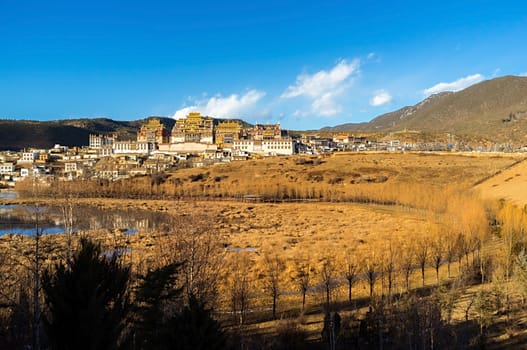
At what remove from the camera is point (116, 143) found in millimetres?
122875

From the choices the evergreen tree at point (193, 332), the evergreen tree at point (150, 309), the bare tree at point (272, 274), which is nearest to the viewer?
the evergreen tree at point (193, 332)

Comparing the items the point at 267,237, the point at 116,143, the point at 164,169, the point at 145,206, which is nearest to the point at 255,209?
the point at 145,206

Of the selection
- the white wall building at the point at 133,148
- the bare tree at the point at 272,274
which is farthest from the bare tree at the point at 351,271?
the white wall building at the point at 133,148

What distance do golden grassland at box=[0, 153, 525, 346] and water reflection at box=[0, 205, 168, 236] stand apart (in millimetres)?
3439

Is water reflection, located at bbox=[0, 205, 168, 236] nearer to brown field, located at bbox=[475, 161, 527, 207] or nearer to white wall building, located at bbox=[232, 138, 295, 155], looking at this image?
brown field, located at bbox=[475, 161, 527, 207]

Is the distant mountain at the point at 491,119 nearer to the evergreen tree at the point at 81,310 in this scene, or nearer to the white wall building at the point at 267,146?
the white wall building at the point at 267,146

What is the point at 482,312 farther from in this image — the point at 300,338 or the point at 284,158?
the point at 284,158

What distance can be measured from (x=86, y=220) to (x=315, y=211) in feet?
89.3

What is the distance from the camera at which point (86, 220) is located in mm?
47500

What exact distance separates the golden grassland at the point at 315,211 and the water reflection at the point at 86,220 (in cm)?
344

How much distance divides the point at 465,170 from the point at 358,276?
56895 millimetres

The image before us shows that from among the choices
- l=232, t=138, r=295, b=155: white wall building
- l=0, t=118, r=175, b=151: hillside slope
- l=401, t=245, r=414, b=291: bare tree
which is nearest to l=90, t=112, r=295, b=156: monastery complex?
l=232, t=138, r=295, b=155: white wall building

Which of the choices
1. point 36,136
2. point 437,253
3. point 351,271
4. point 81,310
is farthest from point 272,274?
point 36,136

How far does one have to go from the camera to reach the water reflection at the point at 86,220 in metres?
42.5
